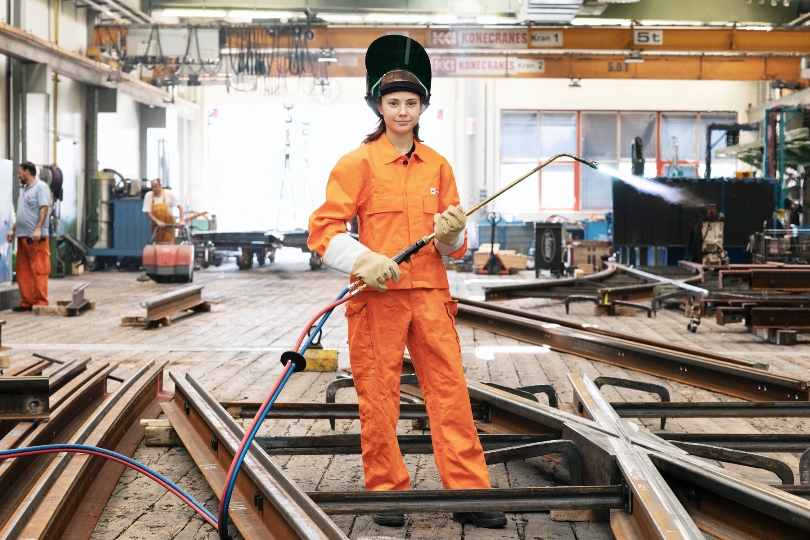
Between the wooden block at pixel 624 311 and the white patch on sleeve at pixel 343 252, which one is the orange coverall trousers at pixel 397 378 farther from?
the wooden block at pixel 624 311

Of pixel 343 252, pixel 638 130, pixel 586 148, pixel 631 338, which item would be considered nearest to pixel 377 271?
pixel 343 252

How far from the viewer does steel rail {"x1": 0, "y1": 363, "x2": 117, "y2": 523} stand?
323 centimetres

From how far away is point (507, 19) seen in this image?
19047 mm

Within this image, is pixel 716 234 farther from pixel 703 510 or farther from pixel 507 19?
pixel 703 510

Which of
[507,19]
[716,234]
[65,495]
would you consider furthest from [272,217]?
[65,495]

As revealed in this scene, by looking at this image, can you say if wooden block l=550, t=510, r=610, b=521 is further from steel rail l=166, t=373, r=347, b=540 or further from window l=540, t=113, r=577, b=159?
window l=540, t=113, r=577, b=159

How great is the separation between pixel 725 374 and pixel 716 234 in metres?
8.77

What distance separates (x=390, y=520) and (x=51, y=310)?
28.1ft

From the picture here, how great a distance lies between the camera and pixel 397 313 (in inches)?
119

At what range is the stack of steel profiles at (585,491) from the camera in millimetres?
2584

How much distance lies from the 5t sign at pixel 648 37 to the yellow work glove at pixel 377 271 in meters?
17.5

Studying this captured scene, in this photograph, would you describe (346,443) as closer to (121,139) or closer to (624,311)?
(624,311)

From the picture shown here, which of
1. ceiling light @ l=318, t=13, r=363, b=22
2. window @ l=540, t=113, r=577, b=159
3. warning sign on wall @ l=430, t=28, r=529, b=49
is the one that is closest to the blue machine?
ceiling light @ l=318, t=13, r=363, b=22

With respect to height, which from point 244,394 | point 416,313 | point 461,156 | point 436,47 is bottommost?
point 244,394
